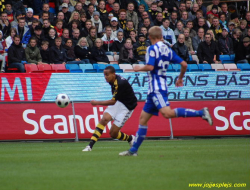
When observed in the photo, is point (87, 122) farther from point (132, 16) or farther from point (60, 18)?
point (132, 16)

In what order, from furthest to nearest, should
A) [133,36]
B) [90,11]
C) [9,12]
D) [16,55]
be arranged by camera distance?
[90,11] → [133,36] → [9,12] → [16,55]

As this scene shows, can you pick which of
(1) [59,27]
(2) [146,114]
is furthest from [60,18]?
(2) [146,114]

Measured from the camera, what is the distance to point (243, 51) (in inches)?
914

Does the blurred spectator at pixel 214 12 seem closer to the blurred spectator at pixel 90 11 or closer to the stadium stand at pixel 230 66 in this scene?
the stadium stand at pixel 230 66

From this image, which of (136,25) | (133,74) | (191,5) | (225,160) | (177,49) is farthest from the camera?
(191,5)

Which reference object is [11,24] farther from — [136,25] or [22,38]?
[136,25]

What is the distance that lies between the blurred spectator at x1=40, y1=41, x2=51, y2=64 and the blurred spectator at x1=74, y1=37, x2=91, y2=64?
50.3 inches

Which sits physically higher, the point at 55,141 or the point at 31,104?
the point at 31,104

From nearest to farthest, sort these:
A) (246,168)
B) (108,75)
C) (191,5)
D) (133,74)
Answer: (246,168) → (108,75) → (133,74) → (191,5)

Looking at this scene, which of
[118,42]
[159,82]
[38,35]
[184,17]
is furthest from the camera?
[184,17]

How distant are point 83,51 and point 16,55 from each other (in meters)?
2.96

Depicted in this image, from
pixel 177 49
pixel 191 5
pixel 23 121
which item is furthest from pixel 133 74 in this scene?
pixel 191 5

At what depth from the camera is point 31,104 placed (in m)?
15.6

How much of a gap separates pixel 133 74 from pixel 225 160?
439 inches
